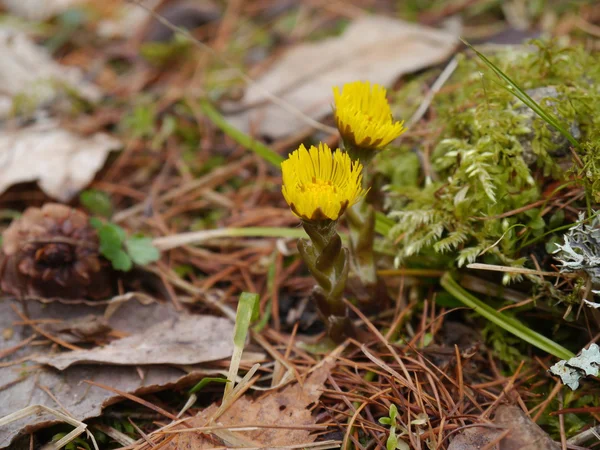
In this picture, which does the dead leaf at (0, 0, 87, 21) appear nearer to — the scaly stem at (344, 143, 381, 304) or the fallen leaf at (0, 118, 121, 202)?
the fallen leaf at (0, 118, 121, 202)

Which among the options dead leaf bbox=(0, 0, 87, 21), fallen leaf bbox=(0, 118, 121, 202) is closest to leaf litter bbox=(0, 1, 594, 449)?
fallen leaf bbox=(0, 118, 121, 202)

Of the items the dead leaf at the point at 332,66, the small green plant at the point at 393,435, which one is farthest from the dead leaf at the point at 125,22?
the small green plant at the point at 393,435

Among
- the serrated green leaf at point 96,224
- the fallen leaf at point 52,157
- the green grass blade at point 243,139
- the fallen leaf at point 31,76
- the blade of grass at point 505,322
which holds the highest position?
the fallen leaf at point 31,76

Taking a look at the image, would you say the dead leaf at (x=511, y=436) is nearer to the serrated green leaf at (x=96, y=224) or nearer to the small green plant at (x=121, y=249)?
the small green plant at (x=121, y=249)

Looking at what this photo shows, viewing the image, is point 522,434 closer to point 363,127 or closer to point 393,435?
point 393,435

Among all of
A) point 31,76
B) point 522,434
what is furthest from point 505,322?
point 31,76

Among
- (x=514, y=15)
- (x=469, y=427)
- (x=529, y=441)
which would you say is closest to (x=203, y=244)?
(x=469, y=427)
